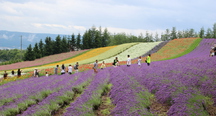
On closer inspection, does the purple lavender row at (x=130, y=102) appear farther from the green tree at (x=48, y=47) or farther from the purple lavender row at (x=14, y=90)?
the green tree at (x=48, y=47)

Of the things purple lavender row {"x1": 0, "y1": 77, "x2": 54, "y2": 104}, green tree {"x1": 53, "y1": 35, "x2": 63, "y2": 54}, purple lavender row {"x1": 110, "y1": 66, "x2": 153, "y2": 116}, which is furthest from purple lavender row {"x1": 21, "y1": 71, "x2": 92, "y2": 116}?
green tree {"x1": 53, "y1": 35, "x2": 63, "y2": 54}

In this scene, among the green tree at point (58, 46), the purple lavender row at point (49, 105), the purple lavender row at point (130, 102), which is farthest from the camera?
the green tree at point (58, 46)

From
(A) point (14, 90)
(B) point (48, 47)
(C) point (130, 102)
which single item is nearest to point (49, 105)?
(C) point (130, 102)

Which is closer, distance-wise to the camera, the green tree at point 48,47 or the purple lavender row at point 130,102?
the purple lavender row at point 130,102

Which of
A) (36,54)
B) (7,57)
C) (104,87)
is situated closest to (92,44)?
(36,54)

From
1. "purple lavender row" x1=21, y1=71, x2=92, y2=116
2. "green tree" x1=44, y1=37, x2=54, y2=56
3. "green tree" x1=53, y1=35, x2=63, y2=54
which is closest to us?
"purple lavender row" x1=21, y1=71, x2=92, y2=116

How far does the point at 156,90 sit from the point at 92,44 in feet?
307

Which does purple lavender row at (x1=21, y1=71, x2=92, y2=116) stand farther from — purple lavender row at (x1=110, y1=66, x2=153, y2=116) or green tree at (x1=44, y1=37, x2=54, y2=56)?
green tree at (x1=44, y1=37, x2=54, y2=56)

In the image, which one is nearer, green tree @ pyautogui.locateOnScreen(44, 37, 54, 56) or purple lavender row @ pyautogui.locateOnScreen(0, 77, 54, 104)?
purple lavender row @ pyautogui.locateOnScreen(0, 77, 54, 104)

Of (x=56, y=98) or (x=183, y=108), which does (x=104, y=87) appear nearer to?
(x=56, y=98)

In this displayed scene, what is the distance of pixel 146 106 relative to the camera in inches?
262

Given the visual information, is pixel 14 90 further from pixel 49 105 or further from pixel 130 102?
pixel 130 102

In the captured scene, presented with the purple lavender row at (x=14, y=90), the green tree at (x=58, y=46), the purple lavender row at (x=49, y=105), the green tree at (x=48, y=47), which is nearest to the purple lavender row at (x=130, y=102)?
the purple lavender row at (x=49, y=105)

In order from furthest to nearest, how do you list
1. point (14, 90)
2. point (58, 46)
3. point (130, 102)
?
point (58, 46)
point (14, 90)
point (130, 102)
